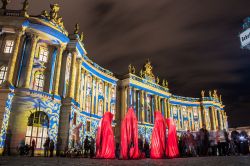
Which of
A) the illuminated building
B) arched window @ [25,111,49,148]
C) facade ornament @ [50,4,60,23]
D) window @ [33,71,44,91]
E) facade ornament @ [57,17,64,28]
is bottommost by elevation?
arched window @ [25,111,49,148]

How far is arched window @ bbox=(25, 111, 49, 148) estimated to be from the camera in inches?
904

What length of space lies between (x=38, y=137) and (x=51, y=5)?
59.7 feet

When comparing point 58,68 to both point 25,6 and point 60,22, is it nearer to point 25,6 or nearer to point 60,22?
point 60,22

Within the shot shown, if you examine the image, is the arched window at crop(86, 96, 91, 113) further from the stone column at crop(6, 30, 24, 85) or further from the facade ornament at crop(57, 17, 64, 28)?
the stone column at crop(6, 30, 24, 85)

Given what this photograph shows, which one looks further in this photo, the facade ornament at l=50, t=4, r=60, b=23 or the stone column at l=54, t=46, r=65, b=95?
the facade ornament at l=50, t=4, r=60, b=23

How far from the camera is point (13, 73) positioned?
2352 cm

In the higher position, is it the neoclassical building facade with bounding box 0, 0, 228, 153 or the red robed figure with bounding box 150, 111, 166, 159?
the neoclassical building facade with bounding box 0, 0, 228, 153

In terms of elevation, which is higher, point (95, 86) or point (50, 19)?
point (50, 19)

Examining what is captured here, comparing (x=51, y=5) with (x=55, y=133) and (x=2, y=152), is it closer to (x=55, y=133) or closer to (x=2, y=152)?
(x=55, y=133)

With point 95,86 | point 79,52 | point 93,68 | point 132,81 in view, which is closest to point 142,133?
point 132,81

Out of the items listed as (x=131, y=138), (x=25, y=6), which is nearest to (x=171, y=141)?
(x=131, y=138)

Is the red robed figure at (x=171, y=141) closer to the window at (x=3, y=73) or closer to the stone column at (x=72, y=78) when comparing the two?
the stone column at (x=72, y=78)

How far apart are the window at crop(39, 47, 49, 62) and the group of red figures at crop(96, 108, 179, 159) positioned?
56.2ft

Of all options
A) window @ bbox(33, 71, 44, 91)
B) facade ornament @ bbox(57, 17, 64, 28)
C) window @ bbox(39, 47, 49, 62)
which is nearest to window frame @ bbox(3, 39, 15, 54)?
window @ bbox(39, 47, 49, 62)
